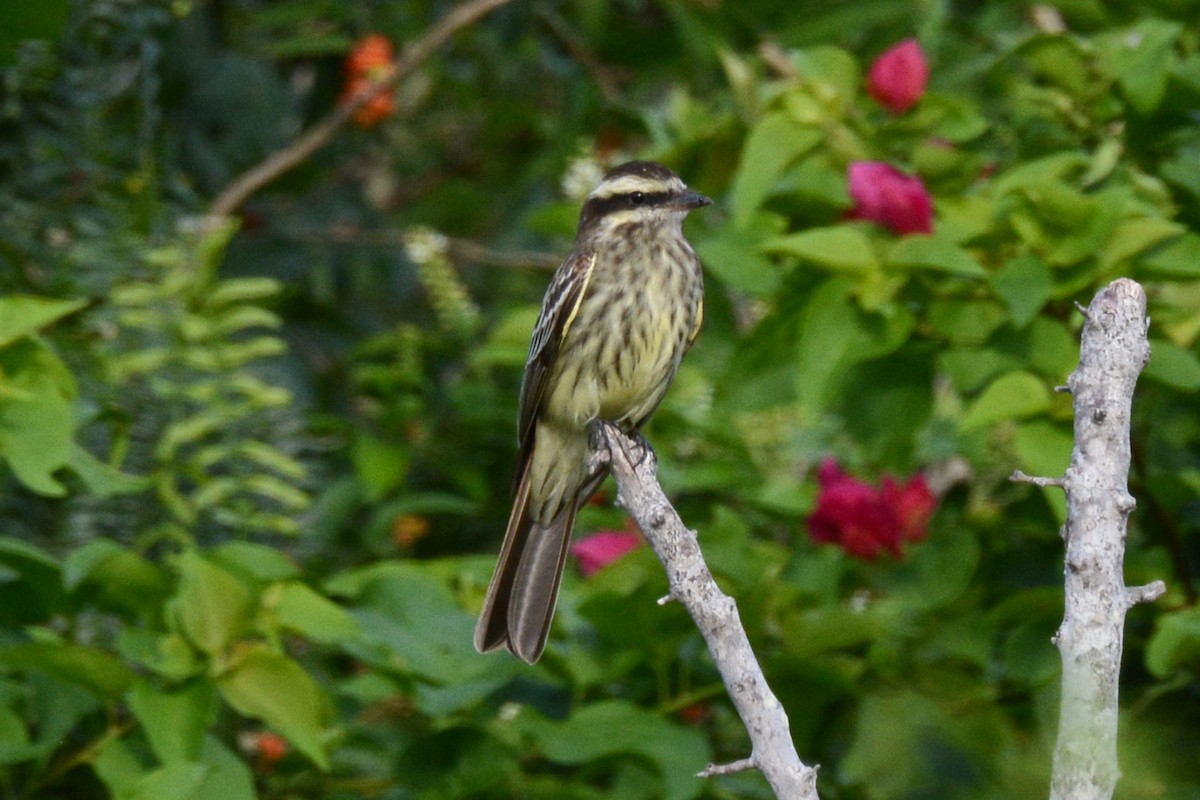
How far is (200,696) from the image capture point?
3533 mm

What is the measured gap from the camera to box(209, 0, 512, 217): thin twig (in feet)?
19.2

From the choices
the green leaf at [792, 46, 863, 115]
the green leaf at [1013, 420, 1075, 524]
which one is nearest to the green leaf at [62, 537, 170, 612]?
the green leaf at [1013, 420, 1075, 524]

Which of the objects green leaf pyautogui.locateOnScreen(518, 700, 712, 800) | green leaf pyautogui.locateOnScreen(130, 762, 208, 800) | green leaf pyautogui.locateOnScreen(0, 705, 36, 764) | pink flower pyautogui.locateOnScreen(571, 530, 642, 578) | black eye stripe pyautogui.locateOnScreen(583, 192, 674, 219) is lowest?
green leaf pyautogui.locateOnScreen(130, 762, 208, 800)

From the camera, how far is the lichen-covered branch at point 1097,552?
2.09m

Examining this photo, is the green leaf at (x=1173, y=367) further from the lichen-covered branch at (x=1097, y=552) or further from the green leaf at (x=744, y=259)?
the lichen-covered branch at (x=1097, y=552)

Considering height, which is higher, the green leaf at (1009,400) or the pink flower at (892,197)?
the pink flower at (892,197)

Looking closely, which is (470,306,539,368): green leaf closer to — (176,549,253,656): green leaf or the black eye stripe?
the black eye stripe

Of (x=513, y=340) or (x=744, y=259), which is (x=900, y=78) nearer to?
(x=744, y=259)

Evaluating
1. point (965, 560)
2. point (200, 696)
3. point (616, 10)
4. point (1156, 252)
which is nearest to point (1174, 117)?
point (1156, 252)

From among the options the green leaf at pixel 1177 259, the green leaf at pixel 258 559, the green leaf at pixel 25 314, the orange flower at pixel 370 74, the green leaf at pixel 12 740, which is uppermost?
the orange flower at pixel 370 74

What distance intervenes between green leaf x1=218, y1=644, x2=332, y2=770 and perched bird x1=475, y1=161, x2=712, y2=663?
2.48 ft

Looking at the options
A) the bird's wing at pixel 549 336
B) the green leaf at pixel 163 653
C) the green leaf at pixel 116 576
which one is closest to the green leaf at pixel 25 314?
the green leaf at pixel 116 576

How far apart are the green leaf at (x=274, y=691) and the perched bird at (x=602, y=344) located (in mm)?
755

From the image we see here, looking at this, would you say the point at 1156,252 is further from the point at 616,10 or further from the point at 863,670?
the point at 616,10
